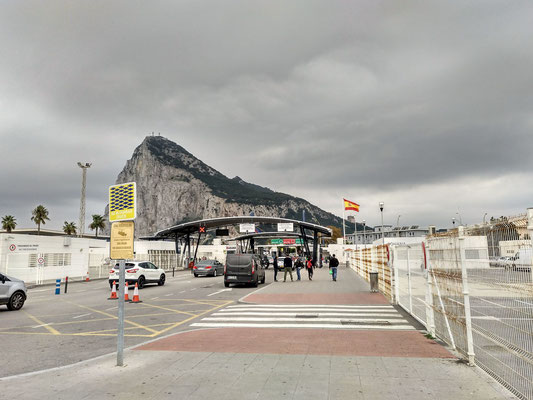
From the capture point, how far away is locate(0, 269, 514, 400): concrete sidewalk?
16.4 feet

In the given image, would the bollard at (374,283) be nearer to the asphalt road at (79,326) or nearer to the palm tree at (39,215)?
the asphalt road at (79,326)

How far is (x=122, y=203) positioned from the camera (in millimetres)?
6711

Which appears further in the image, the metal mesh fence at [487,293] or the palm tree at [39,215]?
the palm tree at [39,215]

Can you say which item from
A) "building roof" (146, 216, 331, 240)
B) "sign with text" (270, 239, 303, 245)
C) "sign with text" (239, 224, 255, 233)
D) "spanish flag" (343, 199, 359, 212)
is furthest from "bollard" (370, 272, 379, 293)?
"sign with text" (270, 239, 303, 245)

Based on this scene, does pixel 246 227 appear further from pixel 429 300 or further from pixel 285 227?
pixel 429 300

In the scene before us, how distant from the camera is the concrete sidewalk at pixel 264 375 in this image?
4.99 metres

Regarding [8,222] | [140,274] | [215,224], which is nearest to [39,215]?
[8,222]

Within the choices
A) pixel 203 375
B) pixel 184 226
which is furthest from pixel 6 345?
pixel 184 226

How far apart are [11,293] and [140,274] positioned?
29.1ft

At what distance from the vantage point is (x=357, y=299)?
15.6 meters

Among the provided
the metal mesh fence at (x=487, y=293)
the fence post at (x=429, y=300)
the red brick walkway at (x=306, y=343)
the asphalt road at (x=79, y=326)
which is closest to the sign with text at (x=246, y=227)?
the asphalt road at (x=79, y=326)

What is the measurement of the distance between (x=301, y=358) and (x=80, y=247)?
3376cm

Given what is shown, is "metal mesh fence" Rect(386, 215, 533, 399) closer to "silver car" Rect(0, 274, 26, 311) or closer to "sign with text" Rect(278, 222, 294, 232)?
"silver car" Rect(0, 274, 26, 311)

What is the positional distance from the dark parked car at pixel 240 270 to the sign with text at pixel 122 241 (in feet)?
51.2
